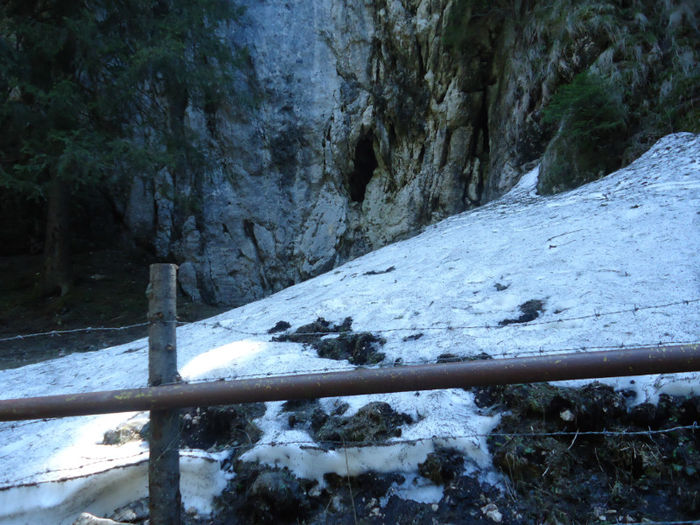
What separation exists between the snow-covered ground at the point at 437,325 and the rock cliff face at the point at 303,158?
760 cm

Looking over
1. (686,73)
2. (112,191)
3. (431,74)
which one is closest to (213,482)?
(686,73)

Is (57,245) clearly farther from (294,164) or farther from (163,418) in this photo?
(163,418)

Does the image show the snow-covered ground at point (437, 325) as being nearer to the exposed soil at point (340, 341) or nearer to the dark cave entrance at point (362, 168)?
the exposed soil at point (340, 341)

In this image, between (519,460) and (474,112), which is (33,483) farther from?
(474,112)

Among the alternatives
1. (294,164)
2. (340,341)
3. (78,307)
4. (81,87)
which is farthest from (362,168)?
(340,341)

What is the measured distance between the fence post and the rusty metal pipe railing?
0.29 meters

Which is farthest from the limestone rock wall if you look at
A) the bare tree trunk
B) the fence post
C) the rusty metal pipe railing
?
the rusty metal pipe railing

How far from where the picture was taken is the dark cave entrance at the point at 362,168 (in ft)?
51.0

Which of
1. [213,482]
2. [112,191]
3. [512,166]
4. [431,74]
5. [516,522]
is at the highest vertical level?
[431,74]

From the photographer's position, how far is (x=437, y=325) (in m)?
4.28

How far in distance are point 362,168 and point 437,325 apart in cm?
1210

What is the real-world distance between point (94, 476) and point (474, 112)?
1255 cm

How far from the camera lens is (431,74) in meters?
13.7

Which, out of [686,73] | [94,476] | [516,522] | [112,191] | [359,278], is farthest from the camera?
[112,191]
